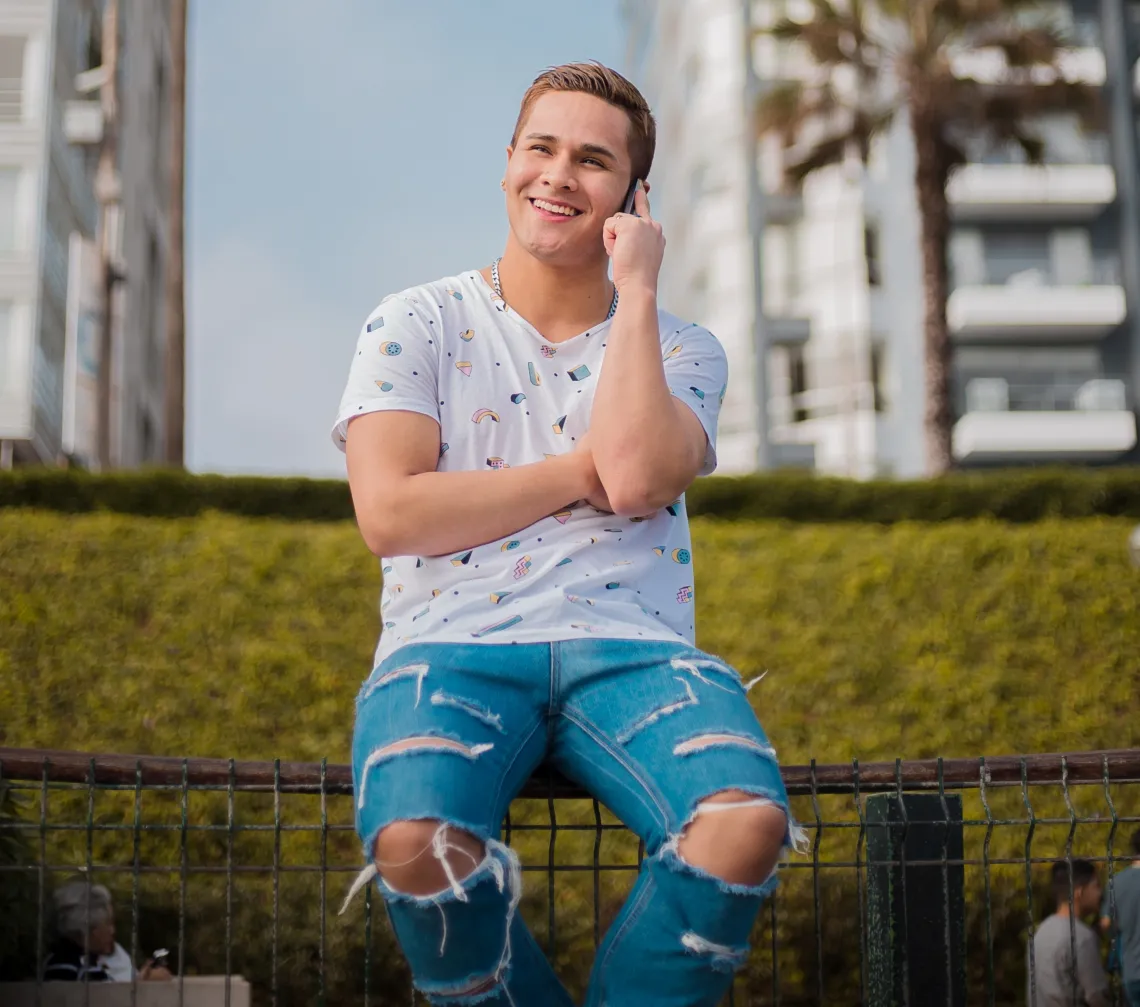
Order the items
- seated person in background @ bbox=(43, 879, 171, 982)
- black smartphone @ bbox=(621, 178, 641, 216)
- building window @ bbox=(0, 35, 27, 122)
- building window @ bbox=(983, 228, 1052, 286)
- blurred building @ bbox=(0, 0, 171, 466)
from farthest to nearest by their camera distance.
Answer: building window @ bbox=(983, 228, 1052, 286)
building window @ bbox=(0, 35, 27, 122)
blurred building @ bbox=(0, 0, 171, 466)
seated person in background @ bbox=(43, 879, 171, 982)
black smartphone @ bbox=(621, 178, 641, 216)

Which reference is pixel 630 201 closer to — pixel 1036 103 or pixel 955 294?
pixel 1036 103

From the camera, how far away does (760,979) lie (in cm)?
657

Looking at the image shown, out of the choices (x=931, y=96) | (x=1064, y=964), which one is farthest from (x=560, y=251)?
(x=931, y=96)

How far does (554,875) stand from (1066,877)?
2727 millimetres

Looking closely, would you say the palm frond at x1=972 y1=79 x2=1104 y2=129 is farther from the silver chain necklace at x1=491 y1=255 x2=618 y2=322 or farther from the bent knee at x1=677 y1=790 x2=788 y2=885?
the bent knee at x1=677 y1=790 x2=788 y2=885

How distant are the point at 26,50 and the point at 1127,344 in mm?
24868

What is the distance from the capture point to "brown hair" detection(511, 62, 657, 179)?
9.59 ft

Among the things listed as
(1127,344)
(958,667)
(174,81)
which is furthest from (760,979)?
(1127,344)

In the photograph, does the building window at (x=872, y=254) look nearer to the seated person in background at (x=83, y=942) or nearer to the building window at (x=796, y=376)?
the building window at (x=796, y=376)

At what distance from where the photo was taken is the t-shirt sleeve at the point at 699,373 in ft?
9.30

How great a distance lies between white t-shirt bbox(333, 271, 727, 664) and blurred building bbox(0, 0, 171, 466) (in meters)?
18.1

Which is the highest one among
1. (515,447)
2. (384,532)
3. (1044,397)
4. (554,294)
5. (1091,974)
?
(1044,397)

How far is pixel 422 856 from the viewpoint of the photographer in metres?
2.29

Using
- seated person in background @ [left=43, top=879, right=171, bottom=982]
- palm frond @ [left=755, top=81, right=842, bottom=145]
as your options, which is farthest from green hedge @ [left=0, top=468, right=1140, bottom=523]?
palm frond @ [left=755, top=81, right=842, bottom=145]
